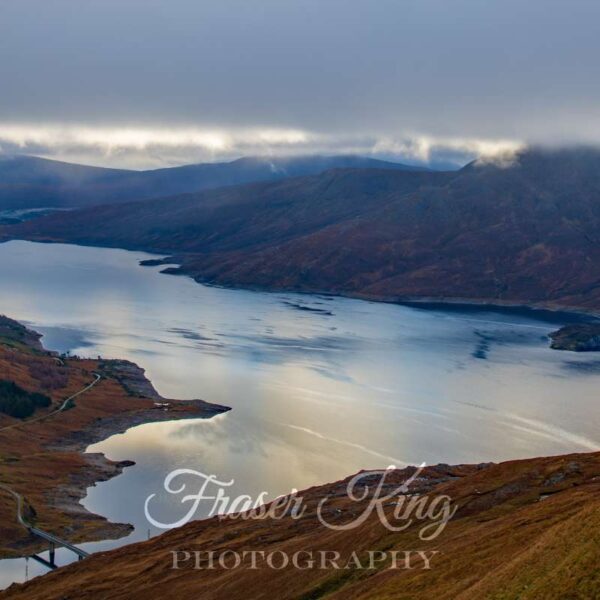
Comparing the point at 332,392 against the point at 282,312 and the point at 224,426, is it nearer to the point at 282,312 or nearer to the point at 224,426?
the point at 224,426

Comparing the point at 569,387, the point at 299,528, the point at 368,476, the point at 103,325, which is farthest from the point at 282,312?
the point at 299,528

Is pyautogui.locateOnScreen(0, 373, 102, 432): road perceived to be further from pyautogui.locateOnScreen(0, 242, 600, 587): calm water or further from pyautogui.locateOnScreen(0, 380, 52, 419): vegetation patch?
pyautogui.locateOnScreen(0, 242, 600, 587): calm water

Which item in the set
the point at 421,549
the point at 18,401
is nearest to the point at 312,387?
the point at 18,401

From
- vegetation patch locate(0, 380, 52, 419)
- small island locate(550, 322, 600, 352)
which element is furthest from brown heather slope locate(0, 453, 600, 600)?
small island locate(550, 322, 600, 352)

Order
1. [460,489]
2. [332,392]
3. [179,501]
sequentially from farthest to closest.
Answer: [332,392]
[179,501]
[460,489]

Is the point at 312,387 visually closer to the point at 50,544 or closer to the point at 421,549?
the point at 50,544
